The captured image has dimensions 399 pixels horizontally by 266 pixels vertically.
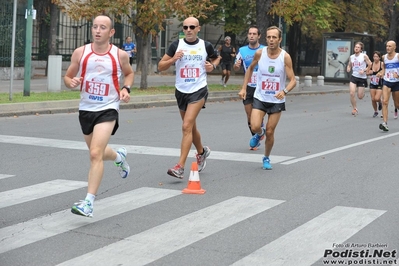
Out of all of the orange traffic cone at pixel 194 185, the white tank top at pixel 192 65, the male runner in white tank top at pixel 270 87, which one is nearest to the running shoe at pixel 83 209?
the orange traffic cone at pixel 194 185

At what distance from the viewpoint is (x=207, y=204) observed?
8.37 meters

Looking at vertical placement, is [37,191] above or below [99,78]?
below

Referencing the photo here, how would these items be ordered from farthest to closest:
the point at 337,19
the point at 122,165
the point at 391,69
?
the point at 337,19, the point at 391,69, the point at 122,165

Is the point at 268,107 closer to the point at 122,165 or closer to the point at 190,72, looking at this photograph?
the point at 190,72

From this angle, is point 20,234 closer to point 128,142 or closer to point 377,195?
point 377,195

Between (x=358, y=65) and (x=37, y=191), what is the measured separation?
14.1 m

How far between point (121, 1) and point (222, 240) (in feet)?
62.8

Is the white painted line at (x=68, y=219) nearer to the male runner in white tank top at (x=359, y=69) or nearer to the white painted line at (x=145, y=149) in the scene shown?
the white painted line at (x=145, y=149)

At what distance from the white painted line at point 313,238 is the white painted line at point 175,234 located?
2.09ft

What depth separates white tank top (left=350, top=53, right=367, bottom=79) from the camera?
70.1 feet

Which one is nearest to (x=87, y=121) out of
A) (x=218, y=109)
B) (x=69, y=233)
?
(x=69, y=233)

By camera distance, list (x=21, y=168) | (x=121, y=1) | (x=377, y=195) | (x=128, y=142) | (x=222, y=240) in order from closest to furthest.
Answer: (x=222, y=240)
(x=377, y=195)
(x=21, y=168)
(x=128, y=142)
(x=121, y=1)

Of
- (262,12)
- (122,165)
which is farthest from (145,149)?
(262,12)

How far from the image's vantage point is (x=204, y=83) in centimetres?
1017
